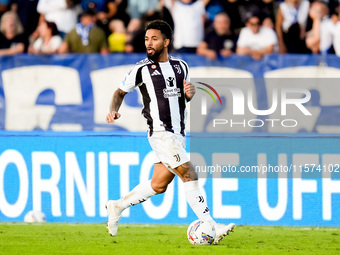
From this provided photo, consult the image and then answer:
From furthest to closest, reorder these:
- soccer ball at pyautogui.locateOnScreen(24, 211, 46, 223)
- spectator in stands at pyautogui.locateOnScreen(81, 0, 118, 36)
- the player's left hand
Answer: spectator in stands at pyautogui.locateOnScreen(81, 0, 118, 36) < soccer ball at pyautogui.locateOnScreen(24, 211, 46, 223) < the player's left hand

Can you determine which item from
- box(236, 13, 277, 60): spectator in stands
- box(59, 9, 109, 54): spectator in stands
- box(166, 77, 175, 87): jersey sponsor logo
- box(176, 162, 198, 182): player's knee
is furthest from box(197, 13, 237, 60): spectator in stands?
box(176, 162, 198, 182): player's knee

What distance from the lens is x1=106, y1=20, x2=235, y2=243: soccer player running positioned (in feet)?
21.9

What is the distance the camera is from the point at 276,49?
9953mm

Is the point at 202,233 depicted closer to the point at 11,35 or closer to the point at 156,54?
the point at 156,54

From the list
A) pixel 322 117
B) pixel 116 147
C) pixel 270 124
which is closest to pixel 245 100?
pixel 270 124

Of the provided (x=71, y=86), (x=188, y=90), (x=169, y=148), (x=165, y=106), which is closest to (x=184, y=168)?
(x=169, y=148)

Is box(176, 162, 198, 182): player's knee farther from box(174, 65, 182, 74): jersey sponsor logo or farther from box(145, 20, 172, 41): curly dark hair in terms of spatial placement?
box(145, 20, 172, 41): curly dark hair

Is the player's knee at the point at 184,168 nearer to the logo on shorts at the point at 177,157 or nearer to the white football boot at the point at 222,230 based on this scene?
the logo on shorts at the point at 177,157

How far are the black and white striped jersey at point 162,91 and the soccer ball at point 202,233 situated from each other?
895mm

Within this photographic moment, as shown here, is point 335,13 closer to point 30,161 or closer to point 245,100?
point 245,100

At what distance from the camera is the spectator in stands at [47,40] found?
1044 centimetres

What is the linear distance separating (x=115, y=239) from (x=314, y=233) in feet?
7.39

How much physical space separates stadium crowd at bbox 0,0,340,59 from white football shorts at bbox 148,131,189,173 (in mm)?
3091

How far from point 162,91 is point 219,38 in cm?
335
